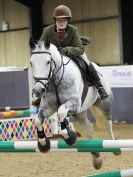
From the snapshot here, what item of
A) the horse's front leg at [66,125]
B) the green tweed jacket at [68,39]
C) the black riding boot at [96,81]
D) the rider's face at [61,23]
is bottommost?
the horse's front leg at [66,125]

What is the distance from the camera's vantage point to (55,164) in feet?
25.1

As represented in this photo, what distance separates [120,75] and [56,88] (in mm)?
8052

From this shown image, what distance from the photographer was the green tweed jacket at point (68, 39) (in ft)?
16.1

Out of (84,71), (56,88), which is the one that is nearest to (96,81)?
(84,71)

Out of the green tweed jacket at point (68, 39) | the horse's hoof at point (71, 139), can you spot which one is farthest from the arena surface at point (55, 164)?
the horse's hoof at point (71, 139)

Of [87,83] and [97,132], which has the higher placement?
Result: [87,83]

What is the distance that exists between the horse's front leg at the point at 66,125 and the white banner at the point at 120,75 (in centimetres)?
794

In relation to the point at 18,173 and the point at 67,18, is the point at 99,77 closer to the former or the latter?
the point at 67,18

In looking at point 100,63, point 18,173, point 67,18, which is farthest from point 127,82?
point 67,18

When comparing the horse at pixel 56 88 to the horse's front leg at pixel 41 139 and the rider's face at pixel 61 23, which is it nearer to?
the horse's front leg at pixel 41 139

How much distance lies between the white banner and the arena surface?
4222mm

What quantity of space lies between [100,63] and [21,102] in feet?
17.8

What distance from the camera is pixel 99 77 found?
5.62 meters

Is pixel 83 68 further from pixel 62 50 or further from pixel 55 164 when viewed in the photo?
pixel 55 164
